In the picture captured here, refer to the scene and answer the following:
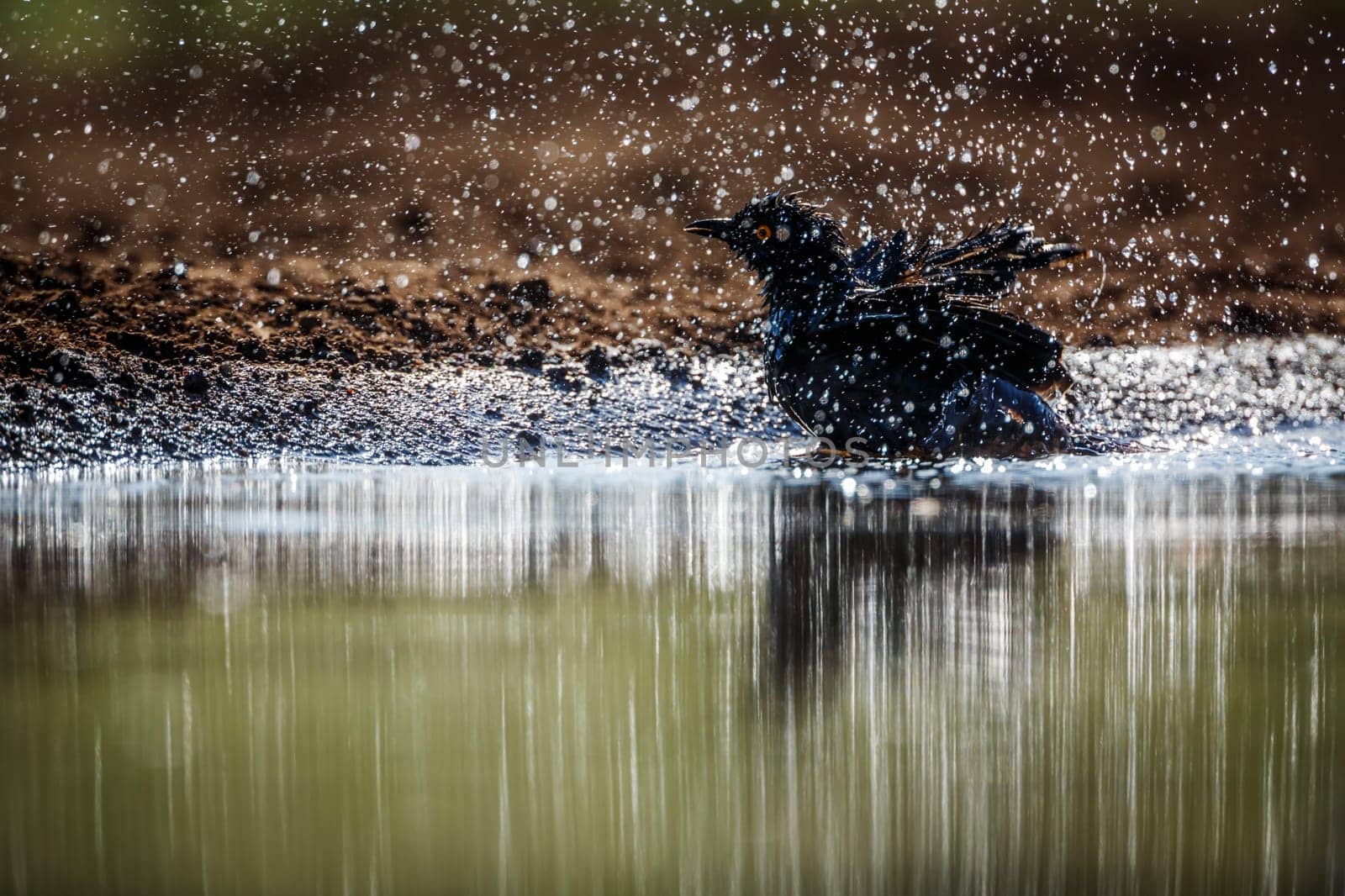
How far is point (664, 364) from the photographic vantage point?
529 centimetres

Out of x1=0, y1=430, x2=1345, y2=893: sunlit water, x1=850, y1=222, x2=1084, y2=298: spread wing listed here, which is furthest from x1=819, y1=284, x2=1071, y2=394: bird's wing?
x1=0, y1=430, x2=1345, y2=893: sunlit water

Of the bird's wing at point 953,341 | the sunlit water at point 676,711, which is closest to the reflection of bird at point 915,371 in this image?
the bird's wing at point 953,341

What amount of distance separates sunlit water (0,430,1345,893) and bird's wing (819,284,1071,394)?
1.71 metres

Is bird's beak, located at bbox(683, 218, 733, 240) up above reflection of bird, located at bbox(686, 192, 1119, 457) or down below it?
above

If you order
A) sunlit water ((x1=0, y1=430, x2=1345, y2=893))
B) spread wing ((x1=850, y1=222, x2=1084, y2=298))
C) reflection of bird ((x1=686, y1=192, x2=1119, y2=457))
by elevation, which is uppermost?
spread wing ((x1=850, y1=222, x2=1084, y2=298))

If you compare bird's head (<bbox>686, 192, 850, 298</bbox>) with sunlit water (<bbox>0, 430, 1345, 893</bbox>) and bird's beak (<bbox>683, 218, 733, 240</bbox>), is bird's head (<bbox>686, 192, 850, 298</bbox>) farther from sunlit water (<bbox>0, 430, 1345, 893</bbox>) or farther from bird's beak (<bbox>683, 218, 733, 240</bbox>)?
sunlit water (<bbox>0, 430, 1345, 893</bbox>)

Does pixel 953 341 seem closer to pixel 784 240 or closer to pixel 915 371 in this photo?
pixel 915 371

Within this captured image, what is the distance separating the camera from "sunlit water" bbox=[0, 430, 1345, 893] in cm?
82

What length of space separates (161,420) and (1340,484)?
11.6ft

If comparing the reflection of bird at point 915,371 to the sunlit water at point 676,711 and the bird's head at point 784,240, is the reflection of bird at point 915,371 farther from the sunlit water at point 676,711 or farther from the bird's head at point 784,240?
the sunlit water at point 676,711

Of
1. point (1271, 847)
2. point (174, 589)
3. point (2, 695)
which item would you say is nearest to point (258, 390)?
point (174, 589)

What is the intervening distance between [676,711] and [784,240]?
3.25 m

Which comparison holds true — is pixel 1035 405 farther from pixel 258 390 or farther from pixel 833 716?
pixel 833 716

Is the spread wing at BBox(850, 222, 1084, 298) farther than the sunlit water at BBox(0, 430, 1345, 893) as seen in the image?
Yes
